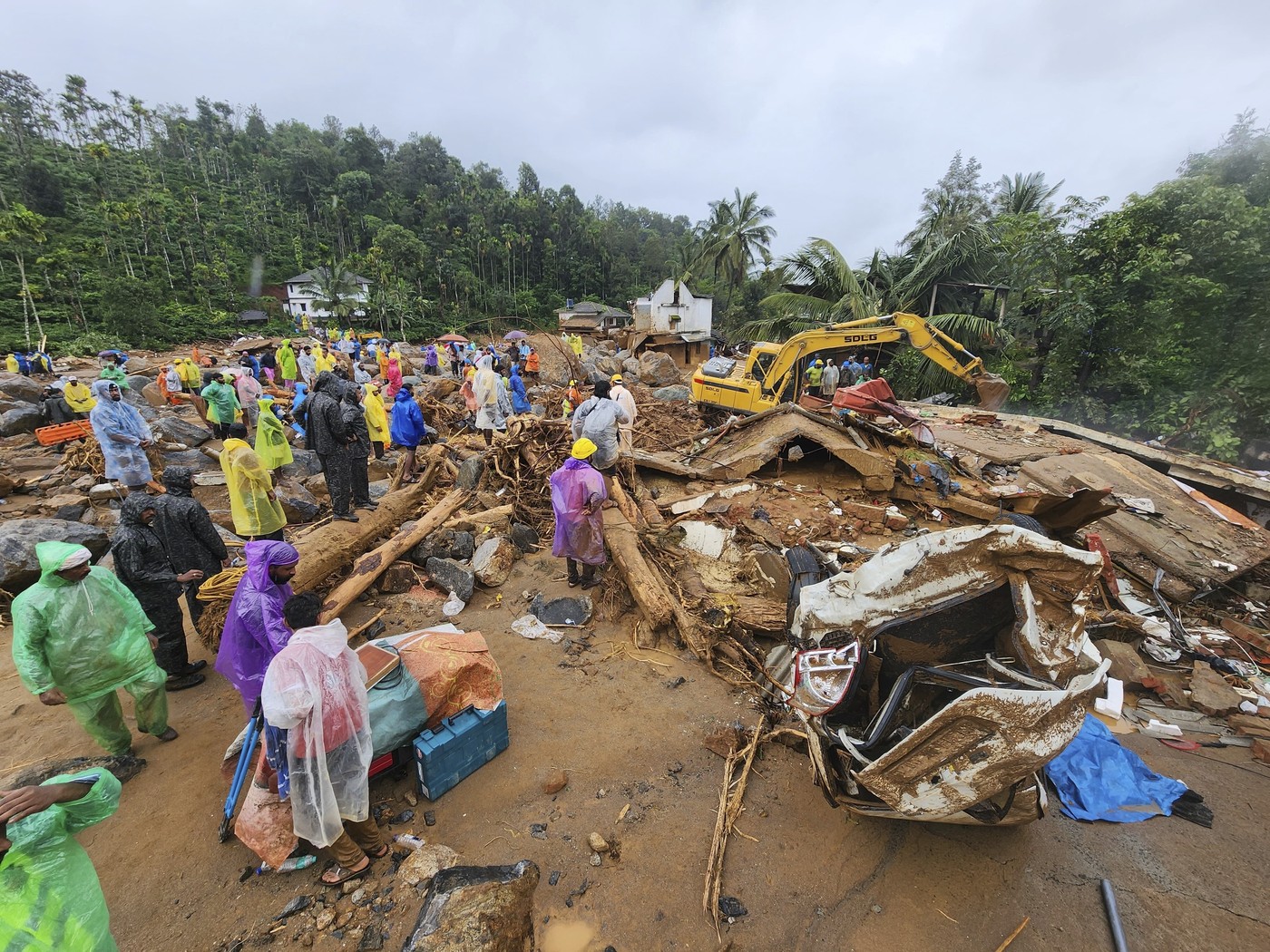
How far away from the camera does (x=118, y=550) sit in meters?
3.80

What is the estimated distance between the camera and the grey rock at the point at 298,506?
6785 millimetres

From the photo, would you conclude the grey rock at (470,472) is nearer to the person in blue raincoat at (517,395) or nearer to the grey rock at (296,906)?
the person in blue raincoat at (517,395)

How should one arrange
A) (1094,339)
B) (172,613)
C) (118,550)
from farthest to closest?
(1094,339) < (172,613) < (118,550)

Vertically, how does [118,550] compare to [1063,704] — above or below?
above

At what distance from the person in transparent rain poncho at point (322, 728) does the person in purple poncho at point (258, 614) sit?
1.93ft

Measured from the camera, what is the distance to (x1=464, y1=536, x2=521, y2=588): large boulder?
18.2 feet

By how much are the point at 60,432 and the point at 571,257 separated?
52.0 meters

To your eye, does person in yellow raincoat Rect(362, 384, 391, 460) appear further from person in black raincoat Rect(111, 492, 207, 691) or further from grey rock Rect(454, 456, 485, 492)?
person in black raincoat Rect(111, 492, 207, 691)

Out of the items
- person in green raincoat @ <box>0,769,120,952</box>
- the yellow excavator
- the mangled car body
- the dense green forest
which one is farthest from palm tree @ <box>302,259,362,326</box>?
the mangled car body

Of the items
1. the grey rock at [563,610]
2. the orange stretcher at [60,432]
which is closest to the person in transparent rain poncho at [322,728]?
the grey rock at [563,610]

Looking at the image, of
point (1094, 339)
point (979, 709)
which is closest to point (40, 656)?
point (979, 709)

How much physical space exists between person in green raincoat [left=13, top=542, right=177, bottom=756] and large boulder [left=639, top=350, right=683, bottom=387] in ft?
57.9

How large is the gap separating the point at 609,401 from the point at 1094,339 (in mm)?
11438

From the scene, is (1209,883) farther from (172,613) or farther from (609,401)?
(172,613)
